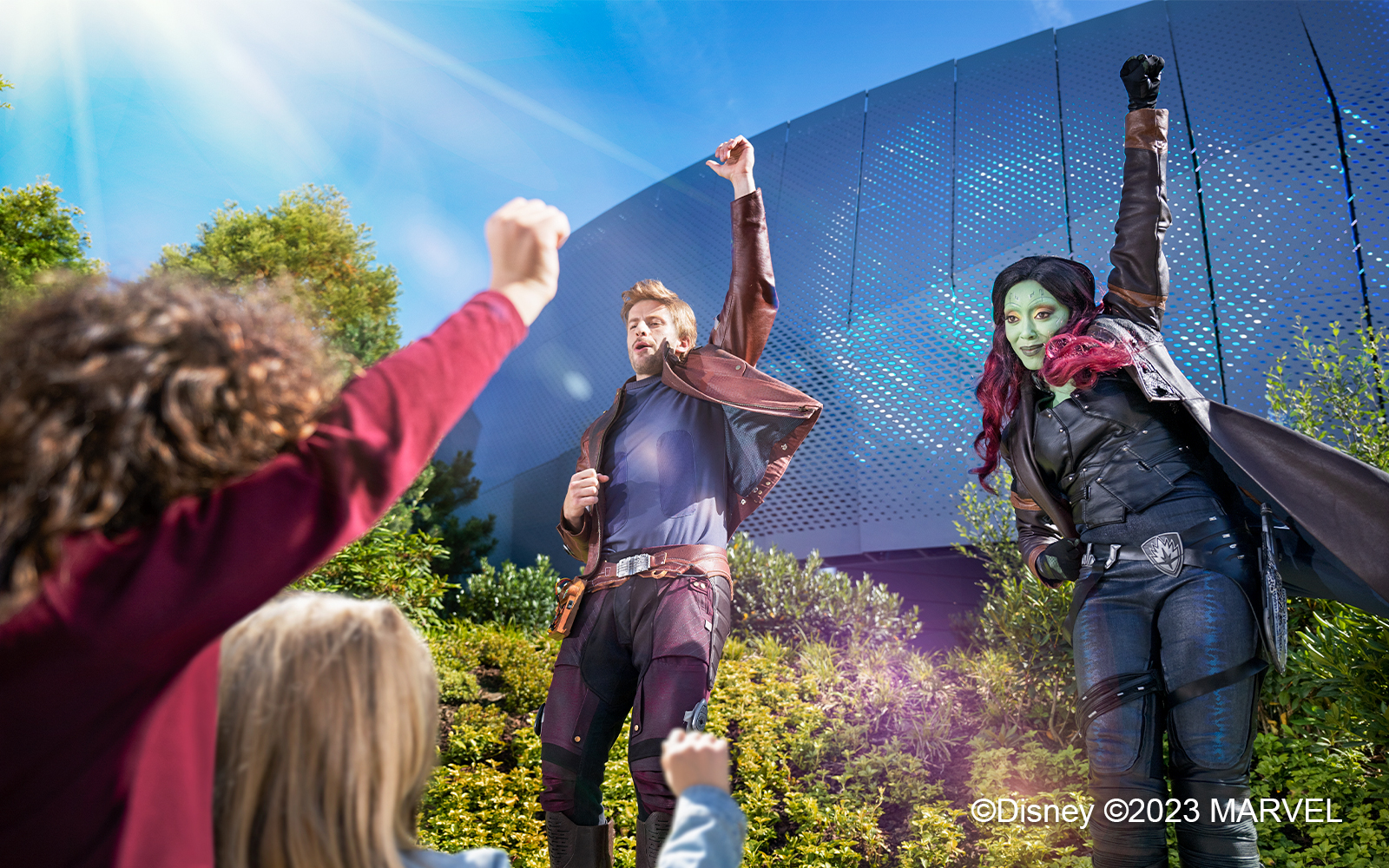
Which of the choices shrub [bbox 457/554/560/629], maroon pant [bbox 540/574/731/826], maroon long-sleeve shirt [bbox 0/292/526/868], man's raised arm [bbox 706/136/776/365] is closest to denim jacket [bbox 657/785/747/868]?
maroon long-sleeve shirt [bbox 0/292/526/868]

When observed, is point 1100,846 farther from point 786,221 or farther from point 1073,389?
point 786,221

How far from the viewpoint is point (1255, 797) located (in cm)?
388

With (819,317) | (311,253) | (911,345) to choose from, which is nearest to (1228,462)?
(911,345)

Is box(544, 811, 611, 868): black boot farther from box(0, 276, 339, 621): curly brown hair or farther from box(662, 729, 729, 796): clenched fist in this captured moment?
box(0, 276, 339, 621): curly brown hair

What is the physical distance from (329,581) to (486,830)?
3.47 metres

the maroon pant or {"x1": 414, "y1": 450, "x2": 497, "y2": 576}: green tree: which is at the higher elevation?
{"x1": 414, "y1": 450, "x2": 497, "y2": 576}: green tree

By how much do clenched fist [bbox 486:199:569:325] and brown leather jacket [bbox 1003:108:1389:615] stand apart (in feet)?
6.14

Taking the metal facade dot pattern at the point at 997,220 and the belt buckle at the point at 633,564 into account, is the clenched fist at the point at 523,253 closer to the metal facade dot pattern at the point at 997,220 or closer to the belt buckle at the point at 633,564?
the belt buckle at the point at 633,564

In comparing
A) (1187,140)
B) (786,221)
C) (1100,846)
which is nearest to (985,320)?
(1187,140)

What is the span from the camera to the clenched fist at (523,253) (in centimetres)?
114

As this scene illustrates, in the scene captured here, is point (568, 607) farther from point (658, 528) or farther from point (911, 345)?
point (911, 345)

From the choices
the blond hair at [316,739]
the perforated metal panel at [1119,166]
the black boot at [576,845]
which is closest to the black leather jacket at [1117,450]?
the black boot at [576,845]

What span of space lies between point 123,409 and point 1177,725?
2.30 meters

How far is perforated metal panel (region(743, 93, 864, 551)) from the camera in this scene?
1072cm
